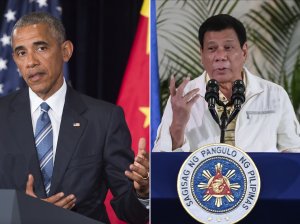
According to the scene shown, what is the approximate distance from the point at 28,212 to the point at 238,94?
1.15 m

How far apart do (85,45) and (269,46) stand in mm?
1215

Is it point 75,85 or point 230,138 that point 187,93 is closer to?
point 230,138

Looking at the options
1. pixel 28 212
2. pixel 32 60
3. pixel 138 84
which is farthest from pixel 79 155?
pixel 28 212

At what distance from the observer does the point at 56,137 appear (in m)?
2.71

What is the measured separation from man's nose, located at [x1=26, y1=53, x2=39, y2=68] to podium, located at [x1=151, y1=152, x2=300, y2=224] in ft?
2.33

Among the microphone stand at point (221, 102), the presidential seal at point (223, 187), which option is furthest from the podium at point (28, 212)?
the microphone stand at point (221, 102)

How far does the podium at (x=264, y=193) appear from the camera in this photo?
232cm

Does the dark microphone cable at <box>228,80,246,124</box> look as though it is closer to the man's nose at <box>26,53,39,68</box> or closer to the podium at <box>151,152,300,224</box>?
the podium at <box>151,152,300,224</box>

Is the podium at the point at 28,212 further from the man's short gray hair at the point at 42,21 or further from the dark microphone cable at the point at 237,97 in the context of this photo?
the man's short gray hair at the point at 42,21

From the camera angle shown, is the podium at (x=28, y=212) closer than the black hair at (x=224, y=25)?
Yes

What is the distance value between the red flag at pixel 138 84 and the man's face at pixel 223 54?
0.78 m

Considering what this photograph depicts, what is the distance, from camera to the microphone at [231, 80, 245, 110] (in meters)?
2.36

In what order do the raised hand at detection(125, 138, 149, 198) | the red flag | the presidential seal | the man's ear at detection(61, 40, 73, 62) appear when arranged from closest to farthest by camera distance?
1. the raised hand at detection(125, 138, 149, 198)
2. the presidential seal
3. the man's ear at detection(61, 40, 73, 62)
4. the red flag

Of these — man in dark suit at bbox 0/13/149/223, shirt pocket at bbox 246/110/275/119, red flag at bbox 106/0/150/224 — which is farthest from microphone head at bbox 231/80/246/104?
red flag at bbox 106/0/150/224
